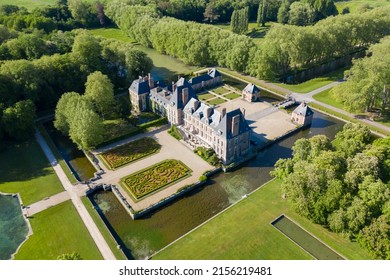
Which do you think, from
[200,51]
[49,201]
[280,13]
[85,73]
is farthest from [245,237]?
[280,13]

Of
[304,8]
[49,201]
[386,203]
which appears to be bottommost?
[49,201]

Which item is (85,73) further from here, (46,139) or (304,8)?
(304,8)

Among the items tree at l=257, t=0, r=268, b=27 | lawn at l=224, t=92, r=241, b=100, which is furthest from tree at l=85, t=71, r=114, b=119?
tree at l=257, t=0, r=268, b=27

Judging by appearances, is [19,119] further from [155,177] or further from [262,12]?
[262,12]

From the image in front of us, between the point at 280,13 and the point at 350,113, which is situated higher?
the point at 280,13

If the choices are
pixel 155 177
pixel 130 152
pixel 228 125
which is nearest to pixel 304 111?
pixel 228 125

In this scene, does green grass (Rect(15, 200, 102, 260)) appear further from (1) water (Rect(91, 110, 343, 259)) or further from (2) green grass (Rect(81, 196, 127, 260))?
(1) water (Rect(91, 110, 343, 259))
